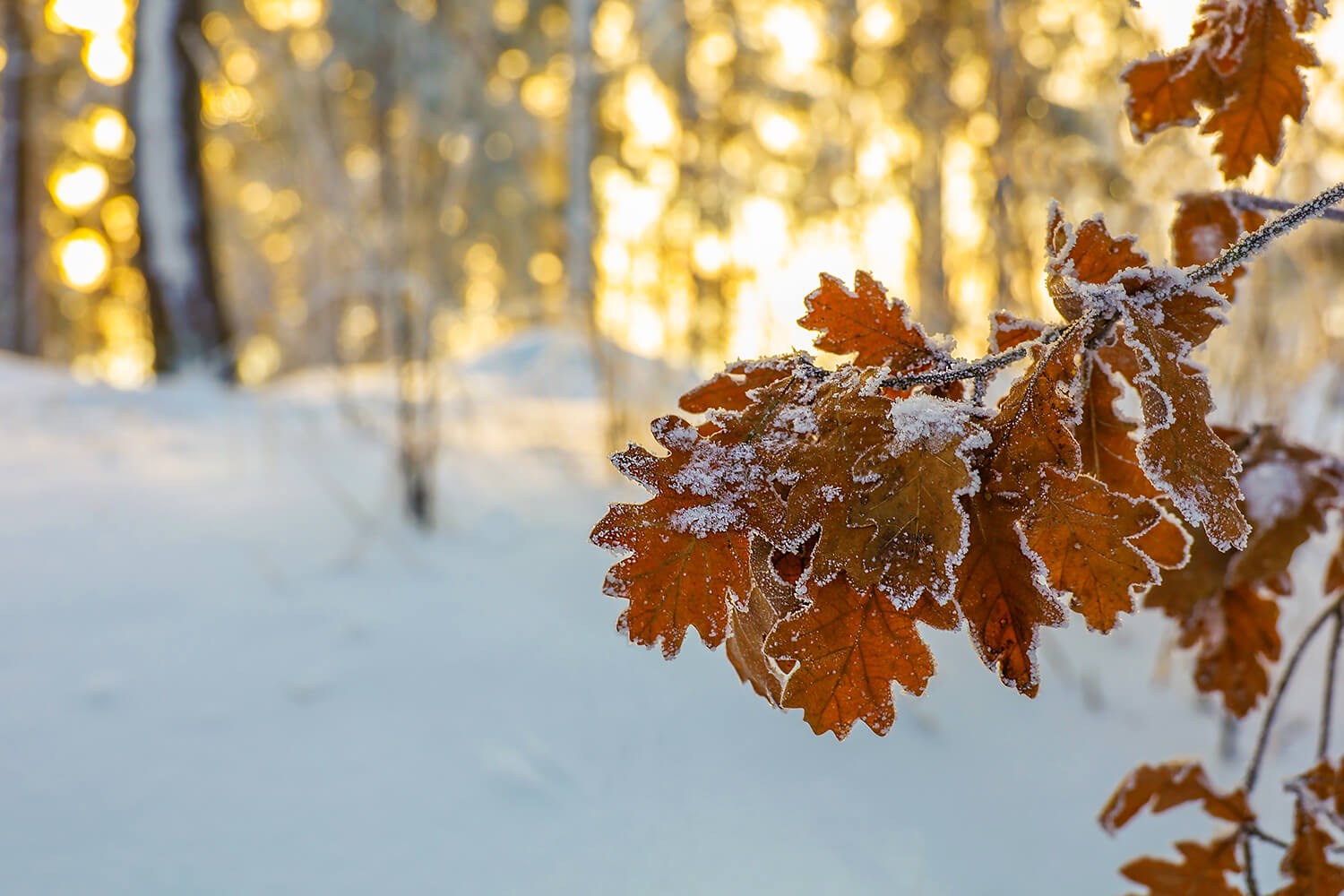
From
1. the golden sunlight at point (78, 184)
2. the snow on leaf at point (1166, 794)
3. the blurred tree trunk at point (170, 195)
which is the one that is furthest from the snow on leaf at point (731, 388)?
the golden sunlight at point (78, 184)

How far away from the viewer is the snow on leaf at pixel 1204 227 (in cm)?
80

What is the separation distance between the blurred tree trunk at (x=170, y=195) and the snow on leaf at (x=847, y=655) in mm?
4373

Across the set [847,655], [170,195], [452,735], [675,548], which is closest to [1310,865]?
[847,655]

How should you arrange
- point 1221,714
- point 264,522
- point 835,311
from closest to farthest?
Result: point 835,311, point 1221,714, point 264,522

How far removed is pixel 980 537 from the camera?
1.56 ft

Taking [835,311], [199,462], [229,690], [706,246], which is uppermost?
[706,246]

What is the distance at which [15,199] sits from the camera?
6988 mm

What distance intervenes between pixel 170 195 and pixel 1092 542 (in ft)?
15.9

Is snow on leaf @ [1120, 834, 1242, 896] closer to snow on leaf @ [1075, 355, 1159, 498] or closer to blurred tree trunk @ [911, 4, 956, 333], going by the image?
snow on leaf @ [1075, 355, 1159, 498]

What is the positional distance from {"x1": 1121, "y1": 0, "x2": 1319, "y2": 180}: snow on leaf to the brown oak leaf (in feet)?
1.73

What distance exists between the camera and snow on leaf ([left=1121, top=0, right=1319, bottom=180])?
2.20 feet

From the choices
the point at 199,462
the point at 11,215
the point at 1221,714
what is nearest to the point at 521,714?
the point at 1221,714

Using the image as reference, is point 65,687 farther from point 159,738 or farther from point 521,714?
point 521,714

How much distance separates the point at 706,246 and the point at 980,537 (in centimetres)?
226
